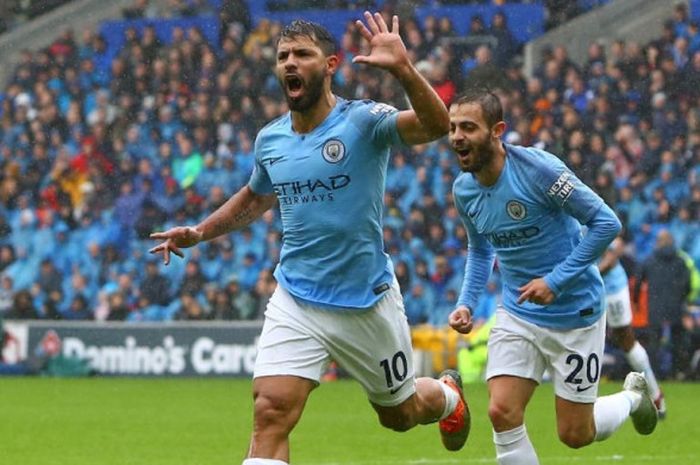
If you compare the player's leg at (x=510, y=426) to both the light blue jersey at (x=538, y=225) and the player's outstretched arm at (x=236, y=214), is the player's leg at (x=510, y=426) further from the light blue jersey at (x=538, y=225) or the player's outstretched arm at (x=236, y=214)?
the player's outstretched arm at (x=236, y=214)

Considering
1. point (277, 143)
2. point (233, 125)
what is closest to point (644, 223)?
point (233, 125)

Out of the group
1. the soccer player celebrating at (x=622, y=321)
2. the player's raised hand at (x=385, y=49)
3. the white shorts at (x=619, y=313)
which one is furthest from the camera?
the white shorts at (x=619, y=313)

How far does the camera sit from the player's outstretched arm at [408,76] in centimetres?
650

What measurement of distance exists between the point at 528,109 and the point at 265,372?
1466 centimetres

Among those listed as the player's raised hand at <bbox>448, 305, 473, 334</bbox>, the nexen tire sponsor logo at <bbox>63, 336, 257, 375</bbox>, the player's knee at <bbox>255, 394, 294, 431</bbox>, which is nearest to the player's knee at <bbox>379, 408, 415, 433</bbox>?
the player's raised hand at <bbox>448, 305, 473, 334</bbox>

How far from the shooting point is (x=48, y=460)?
11398mm

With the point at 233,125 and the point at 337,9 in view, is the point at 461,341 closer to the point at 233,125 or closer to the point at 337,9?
the point at 233,125

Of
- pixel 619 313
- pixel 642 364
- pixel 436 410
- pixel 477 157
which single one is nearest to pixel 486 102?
pixel 477 157

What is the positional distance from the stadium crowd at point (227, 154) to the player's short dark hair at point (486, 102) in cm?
1080

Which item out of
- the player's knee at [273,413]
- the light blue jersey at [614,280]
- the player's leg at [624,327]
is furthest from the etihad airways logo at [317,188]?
the light blue jersey at [614,280]

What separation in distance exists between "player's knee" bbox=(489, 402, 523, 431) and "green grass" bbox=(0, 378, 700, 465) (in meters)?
2.71

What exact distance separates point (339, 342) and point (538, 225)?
1432mm

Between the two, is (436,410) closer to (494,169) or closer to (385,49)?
(494,169)

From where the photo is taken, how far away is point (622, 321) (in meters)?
13.2
